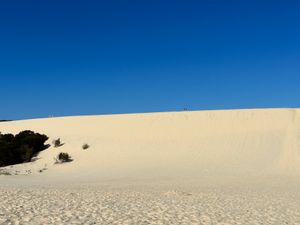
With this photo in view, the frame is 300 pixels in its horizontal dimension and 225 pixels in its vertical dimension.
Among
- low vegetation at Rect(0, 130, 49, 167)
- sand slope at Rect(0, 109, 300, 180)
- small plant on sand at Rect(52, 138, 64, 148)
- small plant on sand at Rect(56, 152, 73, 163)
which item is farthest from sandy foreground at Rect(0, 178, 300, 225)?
small plant on sand at Rect(52, 138, 64, 148)

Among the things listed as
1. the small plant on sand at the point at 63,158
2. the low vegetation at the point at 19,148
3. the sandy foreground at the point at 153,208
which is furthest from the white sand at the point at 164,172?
the low vegetation at the point at 19,148

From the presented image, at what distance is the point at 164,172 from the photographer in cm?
2595

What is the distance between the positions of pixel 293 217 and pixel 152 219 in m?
4.23

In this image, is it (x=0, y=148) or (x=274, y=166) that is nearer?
(x=274, y=166)

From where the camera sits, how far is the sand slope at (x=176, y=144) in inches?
1083

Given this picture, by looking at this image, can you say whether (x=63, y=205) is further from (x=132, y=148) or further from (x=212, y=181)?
(x=132, y=148)

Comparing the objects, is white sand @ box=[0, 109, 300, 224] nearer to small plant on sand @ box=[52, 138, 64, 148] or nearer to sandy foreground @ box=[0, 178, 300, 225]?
sandy foreground @ box=[0, 178, 300, 225]

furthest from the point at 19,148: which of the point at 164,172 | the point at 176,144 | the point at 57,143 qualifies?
the point at 164,172

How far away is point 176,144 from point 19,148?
12477 millimetres

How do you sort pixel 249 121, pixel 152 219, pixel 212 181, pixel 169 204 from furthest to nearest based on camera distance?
pixel 249 121, pixel 212 181, pixel 169 204, pixel 152 219

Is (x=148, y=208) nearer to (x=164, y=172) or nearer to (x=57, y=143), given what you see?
(x=164, y=172)

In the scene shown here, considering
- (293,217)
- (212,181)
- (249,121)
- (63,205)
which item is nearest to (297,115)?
(249,121)

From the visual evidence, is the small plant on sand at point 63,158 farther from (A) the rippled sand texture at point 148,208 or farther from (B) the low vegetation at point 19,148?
(A) the rippled sand texture at point 148,208

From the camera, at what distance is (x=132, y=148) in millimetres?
34000
